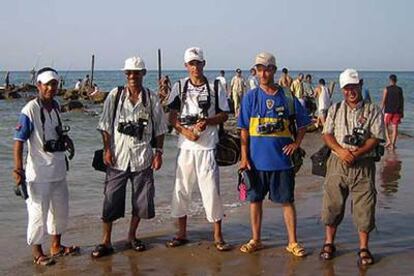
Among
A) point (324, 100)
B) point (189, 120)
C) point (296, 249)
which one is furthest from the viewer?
point (324, 100)

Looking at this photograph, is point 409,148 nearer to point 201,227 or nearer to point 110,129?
point 201,227

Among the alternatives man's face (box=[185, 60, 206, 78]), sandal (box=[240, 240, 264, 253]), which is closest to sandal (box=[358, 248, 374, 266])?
sandal (box=[240, 240, 264, 253])

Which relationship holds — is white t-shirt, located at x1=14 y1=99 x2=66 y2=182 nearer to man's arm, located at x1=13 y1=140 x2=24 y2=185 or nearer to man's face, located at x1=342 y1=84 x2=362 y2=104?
man's arm, located at x1=13 y1=140 x2=24 y2=185

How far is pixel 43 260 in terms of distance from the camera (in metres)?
5.70

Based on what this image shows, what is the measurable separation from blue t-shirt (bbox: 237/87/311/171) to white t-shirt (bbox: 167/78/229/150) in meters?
0.36

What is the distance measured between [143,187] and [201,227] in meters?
1.33

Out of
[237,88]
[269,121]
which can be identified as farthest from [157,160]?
[237,88]

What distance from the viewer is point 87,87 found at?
1612 inches

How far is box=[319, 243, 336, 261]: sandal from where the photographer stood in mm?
5684

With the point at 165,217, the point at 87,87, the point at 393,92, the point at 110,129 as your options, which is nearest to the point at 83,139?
the point at 393,92

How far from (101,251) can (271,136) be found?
2082 mm

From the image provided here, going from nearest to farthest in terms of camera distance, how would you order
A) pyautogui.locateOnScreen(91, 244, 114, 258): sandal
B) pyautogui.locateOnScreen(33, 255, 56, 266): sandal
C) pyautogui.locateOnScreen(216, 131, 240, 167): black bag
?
pyautogui.locateOnScreen(33, 255, 56, 266): sandal < pyautogui.locateOnScreen(91, 244, 114, 258): sandal < pyautogui.locateOnScreen(216, 131, 240, 167): black bag

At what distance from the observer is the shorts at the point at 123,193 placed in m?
5.96

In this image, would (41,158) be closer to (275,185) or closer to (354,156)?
(275,185)
